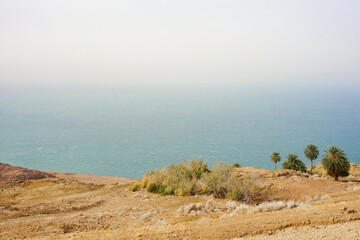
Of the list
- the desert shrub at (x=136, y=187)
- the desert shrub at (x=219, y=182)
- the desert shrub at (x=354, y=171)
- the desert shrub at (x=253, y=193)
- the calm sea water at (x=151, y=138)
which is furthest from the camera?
the calm sea water at (x=151, y=138)

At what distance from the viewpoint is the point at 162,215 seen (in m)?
11.5

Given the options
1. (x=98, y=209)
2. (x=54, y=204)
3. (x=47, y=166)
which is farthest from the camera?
(x=47, y=166)

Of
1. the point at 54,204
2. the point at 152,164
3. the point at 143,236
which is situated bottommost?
the point at 152,164

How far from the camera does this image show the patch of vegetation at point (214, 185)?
14.4m

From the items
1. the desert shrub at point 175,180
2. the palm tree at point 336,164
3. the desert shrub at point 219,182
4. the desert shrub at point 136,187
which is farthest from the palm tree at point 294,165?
the desert shrub at point 136,187

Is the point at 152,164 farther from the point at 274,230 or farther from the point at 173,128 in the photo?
the point at 274,230

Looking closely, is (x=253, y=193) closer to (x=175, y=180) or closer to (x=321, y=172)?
(x=175, y=180)

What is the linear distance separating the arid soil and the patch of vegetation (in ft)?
2.35

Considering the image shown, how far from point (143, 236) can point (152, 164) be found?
1928 inches

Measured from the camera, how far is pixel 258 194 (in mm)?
14977

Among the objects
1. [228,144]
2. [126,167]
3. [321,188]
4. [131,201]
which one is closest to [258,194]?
[321,188]

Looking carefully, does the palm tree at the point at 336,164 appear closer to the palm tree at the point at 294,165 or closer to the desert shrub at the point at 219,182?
the palm tree at the point at 294,165

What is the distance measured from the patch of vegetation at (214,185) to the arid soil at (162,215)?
0.71m

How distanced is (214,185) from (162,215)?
4587 millimetres
